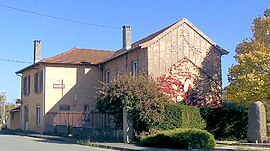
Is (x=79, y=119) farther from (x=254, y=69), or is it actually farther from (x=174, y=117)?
(x=254, y=69)

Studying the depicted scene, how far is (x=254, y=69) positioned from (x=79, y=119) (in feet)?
46.8

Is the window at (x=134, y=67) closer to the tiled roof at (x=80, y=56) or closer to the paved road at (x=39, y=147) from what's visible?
the tiled roof at (x=80, y=56)

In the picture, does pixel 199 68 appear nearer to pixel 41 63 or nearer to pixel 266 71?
pixel 266 71

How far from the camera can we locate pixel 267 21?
24891 mm

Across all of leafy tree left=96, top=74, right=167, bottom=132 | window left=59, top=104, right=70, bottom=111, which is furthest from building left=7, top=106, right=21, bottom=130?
leafy tree left=96, top=74, right=167, bottom=132

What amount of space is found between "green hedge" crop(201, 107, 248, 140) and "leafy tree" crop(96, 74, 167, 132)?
431 cm

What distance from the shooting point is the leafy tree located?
835 inches

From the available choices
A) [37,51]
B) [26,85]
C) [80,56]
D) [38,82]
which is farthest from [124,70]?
[26,85]

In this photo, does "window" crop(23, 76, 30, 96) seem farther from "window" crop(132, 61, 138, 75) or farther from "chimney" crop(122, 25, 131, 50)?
"window" crop(132, 61, 138, 75)

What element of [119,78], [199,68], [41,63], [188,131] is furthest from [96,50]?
[188,131]

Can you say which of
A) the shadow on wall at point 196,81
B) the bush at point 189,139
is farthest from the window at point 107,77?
the bush at point 189,139

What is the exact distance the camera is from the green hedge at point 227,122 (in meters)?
24.0

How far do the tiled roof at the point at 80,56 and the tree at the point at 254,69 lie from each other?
14105 mm

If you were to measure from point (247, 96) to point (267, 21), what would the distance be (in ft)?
16.4
